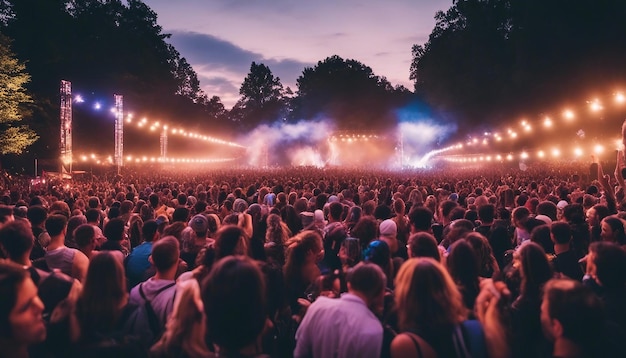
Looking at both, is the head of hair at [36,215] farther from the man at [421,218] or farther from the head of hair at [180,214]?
the man at [421,218]

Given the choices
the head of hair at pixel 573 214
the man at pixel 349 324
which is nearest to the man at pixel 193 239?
the man at pixel 349 324

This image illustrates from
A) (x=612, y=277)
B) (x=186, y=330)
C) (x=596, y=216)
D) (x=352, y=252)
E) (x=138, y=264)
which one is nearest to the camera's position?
(x=186, y=330)

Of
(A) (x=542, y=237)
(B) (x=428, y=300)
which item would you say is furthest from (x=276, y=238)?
(B) (x=428, y=300)

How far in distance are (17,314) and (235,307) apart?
116cm

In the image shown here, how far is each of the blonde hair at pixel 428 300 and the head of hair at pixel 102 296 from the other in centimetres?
173

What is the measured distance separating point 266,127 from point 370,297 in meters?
85.3

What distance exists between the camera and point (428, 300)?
291 centimetres

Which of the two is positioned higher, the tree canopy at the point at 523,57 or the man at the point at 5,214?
the tree canopy at the point at 523,57

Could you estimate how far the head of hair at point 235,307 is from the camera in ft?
8.23

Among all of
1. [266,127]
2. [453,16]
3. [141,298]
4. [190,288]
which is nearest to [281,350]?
[141,298]

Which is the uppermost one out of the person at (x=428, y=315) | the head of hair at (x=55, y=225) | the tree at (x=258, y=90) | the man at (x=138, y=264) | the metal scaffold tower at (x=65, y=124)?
the tree at (x=258, y=90)

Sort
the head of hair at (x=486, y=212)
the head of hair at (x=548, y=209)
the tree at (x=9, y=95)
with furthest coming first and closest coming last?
the tree at (x=9, y=95)
the head of hair at (x=548, y=209)
the head of hair at (x=486, y=212)

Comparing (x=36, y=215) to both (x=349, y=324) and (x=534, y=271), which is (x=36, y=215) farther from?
(x=534, y=271)

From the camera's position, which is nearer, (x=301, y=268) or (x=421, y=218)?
(x=301, y=268)
